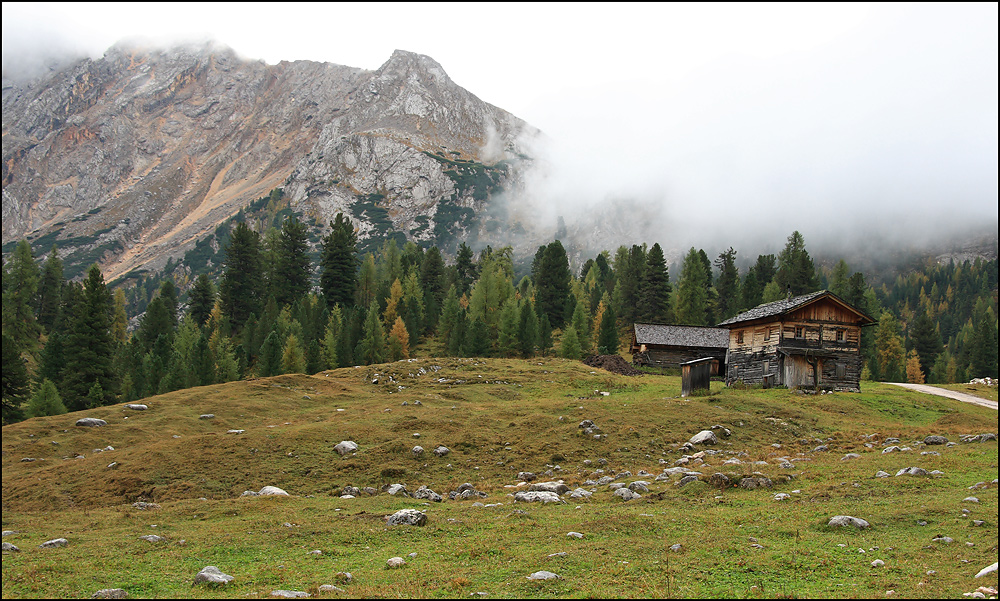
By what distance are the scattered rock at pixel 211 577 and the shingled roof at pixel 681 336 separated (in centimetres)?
6458

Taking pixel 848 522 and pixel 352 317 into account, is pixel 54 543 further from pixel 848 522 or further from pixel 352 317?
pixel 352 317

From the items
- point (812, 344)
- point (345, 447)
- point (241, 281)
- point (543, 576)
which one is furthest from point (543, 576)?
point (241, 281)

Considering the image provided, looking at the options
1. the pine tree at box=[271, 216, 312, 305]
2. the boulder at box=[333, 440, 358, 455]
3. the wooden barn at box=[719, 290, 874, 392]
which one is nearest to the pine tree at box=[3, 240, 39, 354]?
the pine tree at box=[271, 216, 312, 305]

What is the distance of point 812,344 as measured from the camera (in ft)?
159

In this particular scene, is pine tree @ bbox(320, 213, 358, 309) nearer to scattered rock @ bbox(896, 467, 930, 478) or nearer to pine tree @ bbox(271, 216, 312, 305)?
pine tree @ bbox(271, 216, 312, 305)

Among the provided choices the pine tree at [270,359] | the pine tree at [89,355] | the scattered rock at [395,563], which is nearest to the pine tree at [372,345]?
the pine tree at [270,359]

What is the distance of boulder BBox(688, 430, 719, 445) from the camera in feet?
82.6

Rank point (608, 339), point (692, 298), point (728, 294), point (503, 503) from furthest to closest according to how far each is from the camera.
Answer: point (728, 294) < point (692, 298) < point (608, 339) < point (503, 503)

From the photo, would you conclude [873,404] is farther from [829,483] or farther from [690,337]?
[690,337]

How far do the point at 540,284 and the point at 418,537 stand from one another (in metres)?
98.7

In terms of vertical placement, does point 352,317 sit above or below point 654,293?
below

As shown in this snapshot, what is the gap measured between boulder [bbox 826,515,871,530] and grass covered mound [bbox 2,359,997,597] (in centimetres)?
17

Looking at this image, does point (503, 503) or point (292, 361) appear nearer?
point (503, 503)

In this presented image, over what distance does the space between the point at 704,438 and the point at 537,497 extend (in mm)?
11378
